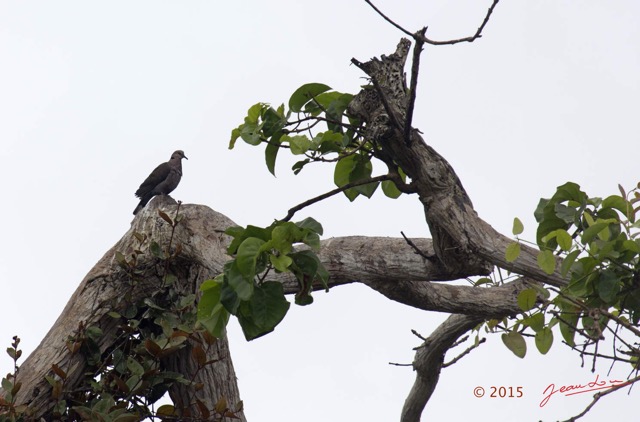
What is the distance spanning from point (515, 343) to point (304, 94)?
1.10m

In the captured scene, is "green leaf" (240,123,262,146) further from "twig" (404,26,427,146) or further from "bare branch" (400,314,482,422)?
"bare branch" (400,314,482,422)

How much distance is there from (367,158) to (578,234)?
2.69 feet

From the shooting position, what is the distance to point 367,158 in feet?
10.1

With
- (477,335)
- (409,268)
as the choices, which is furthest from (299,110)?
(477,335)

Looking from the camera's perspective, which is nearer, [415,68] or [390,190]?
[415,68]

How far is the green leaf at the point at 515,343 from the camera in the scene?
2.57 m

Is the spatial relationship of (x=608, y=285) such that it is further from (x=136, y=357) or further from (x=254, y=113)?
(x=136, y=357)

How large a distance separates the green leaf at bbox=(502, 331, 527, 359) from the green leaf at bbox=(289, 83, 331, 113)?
3.41 ft

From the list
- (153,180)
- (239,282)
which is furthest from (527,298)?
(153,180)

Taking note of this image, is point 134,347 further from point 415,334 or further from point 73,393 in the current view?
point 415,334

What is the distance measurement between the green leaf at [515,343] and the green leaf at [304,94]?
1041 millimetres

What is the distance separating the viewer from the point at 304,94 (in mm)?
2867

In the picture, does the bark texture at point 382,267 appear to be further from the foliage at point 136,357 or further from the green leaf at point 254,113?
the green leaf at point 254,113

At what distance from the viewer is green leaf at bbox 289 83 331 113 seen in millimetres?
2850
